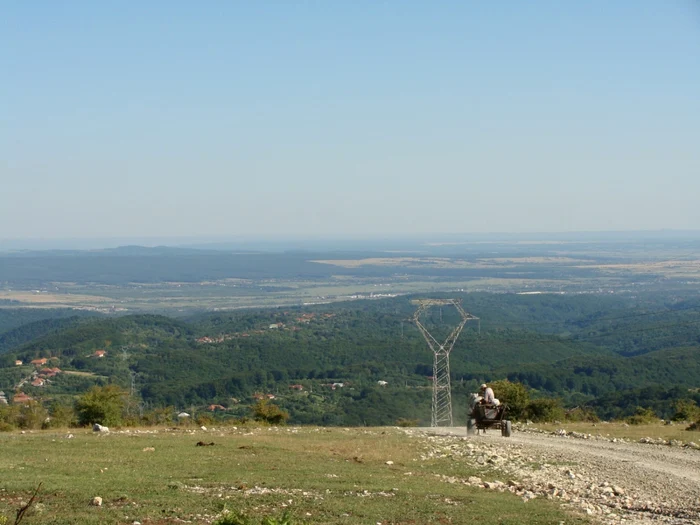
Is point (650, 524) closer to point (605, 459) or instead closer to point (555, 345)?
point (605, 459)

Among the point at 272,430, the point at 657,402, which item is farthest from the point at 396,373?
the point at 272,430

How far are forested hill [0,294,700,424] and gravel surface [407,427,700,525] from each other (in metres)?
32.7

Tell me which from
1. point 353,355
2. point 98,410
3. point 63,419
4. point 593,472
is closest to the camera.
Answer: point 593,472

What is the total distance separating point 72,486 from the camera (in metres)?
14.7

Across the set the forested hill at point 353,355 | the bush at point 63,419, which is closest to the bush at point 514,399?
the bush at point 63,419

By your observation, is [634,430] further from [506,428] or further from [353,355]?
[353,355]

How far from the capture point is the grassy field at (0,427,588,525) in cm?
1327

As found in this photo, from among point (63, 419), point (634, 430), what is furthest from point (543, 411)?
point (63, 419)

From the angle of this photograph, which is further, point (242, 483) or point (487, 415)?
point (487, 415)

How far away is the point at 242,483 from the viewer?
50.9 ft

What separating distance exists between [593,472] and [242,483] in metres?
8.64

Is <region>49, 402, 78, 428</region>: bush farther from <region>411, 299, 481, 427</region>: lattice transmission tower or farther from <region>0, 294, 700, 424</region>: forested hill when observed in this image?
<region>0, 294, 700, 424</region>: forested hill

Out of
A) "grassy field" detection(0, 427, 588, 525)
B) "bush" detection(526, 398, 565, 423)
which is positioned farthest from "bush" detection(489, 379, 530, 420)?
"grassy field" detection(0, 427, 588, 525)

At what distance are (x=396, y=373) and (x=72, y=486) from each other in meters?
76.1
